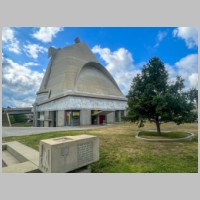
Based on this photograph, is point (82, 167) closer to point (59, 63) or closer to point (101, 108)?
point (101, 108)

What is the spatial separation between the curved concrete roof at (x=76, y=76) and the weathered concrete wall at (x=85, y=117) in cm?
431

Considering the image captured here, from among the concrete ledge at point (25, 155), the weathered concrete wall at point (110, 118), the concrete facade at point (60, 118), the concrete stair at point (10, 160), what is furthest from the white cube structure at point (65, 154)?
the weathered concrete wall at point (110, 118)

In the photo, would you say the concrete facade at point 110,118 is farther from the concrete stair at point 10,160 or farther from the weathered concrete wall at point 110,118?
the concrete stair at point 10,160

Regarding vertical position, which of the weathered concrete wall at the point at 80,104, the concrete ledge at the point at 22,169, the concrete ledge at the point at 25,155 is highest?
the weathered concrete wall at the point at 80,104

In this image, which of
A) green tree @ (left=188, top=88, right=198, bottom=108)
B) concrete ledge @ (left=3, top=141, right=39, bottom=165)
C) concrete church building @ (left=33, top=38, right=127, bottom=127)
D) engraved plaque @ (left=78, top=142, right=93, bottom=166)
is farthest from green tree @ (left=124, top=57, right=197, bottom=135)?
concrete church building @ (left=33, top=38, right=127, bottom=127)

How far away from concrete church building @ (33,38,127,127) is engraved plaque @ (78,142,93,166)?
26366mm

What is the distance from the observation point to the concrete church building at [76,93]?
33.0m

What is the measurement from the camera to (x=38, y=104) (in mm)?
44500

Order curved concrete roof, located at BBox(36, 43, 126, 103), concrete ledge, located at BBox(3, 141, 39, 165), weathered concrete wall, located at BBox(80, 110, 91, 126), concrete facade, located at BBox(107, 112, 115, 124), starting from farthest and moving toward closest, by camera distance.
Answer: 1. curved concrete roof, located at BBox(36, 43, 126, 103)
2. concrete facade, located at BBox(107, 112, 115, 124)
3. weathered concrete wall, located at BBox(80, 110, 91, 126)
4. concrete ledge, located at BBox(3, 141, 39, 165)

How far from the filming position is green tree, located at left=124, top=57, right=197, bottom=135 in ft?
36.1

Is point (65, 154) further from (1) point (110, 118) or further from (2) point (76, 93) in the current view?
(1) point (110, 118)

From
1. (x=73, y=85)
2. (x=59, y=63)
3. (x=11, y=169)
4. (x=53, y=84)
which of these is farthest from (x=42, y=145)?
(x=59, y=63)

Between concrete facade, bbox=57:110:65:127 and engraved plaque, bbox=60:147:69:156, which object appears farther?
concrete facade, bbox=57:110:65:127

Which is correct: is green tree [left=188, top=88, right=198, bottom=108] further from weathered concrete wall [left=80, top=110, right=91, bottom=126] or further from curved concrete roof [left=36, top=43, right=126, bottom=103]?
curved concrete roof [left=36, top=43, right=126, bottom=103]
